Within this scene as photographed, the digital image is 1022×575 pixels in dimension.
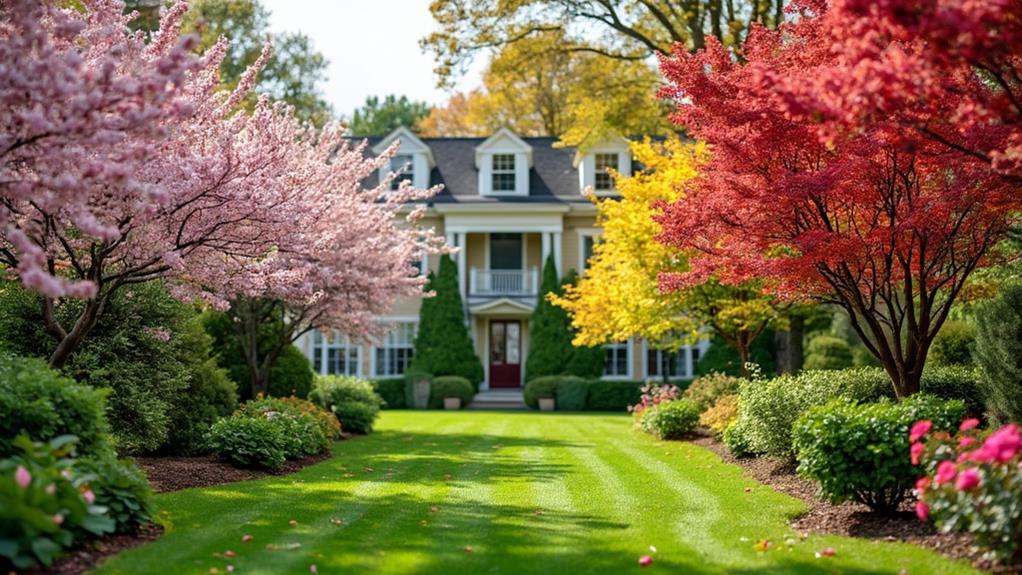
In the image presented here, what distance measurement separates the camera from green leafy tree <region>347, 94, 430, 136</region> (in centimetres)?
5178

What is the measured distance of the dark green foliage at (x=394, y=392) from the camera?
29453mm

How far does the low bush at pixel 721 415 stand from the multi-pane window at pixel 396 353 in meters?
17.6

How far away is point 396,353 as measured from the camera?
108 feet

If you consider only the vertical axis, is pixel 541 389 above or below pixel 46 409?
below

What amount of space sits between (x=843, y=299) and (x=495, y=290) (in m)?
21.3

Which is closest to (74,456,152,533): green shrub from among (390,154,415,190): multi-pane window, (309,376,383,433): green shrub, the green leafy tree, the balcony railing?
(309,376,383,433): green shrub

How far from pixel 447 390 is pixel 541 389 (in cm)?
279

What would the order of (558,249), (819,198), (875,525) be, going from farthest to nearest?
(558,249)
(819,198)
(875,525)

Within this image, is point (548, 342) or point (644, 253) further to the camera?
point (548, 342)

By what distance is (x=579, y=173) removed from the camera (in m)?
32.5

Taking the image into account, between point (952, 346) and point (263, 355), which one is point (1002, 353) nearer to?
point (952, 346)

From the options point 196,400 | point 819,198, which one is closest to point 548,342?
point 196,400

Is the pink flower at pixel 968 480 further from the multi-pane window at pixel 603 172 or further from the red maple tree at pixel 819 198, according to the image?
the multi-pane window at pixel 603 172

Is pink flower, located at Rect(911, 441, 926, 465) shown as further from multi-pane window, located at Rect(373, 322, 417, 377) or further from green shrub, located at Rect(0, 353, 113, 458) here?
multi-pane window, located at Rect(373, 322, 417, 377)
